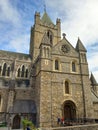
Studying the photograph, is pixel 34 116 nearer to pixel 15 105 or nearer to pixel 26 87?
pixel 15 105

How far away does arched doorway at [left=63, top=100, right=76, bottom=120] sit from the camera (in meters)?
22.2

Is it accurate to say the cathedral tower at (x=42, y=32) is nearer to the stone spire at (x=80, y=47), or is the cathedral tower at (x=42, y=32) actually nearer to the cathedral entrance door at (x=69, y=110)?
the stone spire at (x=80, y=47)

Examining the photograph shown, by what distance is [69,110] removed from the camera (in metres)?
22.9


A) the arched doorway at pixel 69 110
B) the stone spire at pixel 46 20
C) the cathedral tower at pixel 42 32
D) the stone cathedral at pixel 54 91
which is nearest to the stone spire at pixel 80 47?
the stone cathedral at pixel 54 91

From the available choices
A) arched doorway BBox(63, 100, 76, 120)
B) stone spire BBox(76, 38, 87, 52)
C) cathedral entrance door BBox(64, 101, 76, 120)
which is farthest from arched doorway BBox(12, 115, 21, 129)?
stone spire BBox(76, 38, 87, 52)

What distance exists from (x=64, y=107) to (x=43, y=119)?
4556 millimetres

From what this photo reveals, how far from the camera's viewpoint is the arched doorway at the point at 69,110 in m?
22.2

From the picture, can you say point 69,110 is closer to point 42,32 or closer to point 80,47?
point 80,47

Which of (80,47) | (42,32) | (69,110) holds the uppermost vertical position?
(42,32)

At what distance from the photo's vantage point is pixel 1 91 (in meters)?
25.9

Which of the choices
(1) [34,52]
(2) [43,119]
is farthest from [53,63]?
(1) [34,52]

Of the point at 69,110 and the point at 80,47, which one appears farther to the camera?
the point at 80,47

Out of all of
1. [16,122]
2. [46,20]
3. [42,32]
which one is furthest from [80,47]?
[46,20]

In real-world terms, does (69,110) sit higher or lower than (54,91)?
lower
